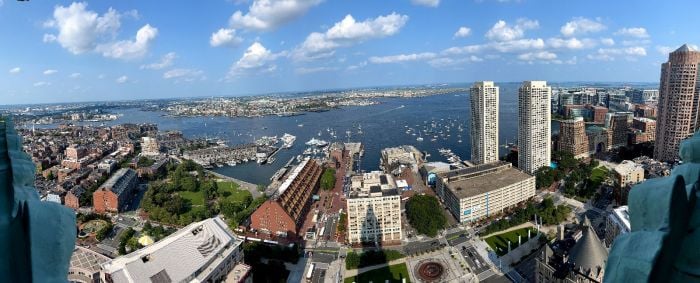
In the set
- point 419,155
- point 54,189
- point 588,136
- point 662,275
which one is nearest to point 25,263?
point 662,275

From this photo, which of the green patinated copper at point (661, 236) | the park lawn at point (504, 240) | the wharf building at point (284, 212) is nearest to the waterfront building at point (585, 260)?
the park lawn at point (504, 240)

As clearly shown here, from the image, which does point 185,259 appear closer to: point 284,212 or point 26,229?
point 284,212

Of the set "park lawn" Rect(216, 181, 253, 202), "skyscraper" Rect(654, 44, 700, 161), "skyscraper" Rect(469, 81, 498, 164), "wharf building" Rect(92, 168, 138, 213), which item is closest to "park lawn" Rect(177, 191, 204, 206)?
"park lawn" Rect(216, 181, 253, 202)

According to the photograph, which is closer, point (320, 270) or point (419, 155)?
point (320, 270)

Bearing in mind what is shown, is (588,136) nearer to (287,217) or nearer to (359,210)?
(359,210)

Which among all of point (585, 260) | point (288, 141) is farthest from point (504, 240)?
point (288, 141)

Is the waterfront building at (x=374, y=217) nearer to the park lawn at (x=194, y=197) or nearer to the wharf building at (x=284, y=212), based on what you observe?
the wharf building at (x=284, y=212)
